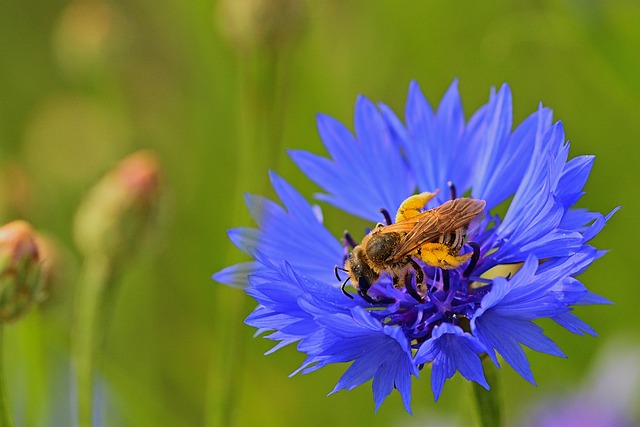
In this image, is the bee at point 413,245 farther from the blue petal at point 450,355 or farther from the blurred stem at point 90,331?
the blurred stem at point 90,331

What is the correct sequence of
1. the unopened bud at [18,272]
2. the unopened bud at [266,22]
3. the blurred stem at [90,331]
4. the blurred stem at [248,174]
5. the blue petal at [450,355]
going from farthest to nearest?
1. the unopened bud at [266,22]
2. the blurred stem at [248,174]
3. the blurred stem at [90,331]
4. the unopened bud at [18,272]
5. the blue petal at [450,355]

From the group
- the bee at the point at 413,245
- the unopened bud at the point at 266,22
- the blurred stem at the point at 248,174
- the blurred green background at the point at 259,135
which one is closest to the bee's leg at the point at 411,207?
the bee at the point at 413,245

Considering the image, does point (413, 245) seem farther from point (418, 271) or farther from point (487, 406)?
point (487, 406)

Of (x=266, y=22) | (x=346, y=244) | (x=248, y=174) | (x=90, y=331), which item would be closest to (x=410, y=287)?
(x=346, y=244)

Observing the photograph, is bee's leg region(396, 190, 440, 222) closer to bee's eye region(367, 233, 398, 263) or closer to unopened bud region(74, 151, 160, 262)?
bee's eye region(367, 233, 398, 263)

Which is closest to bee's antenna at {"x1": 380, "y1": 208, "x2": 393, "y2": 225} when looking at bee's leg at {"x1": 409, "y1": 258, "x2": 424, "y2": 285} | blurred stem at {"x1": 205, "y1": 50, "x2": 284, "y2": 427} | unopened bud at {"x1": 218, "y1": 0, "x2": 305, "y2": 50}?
bee's leg at {"x1": 409, "y1": 258, "x2": 424, "y2": 285}

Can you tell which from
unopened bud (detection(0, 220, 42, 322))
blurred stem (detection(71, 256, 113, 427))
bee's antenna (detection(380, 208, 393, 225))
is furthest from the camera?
bee's antenna (detection(380, 208, 393, 225))
